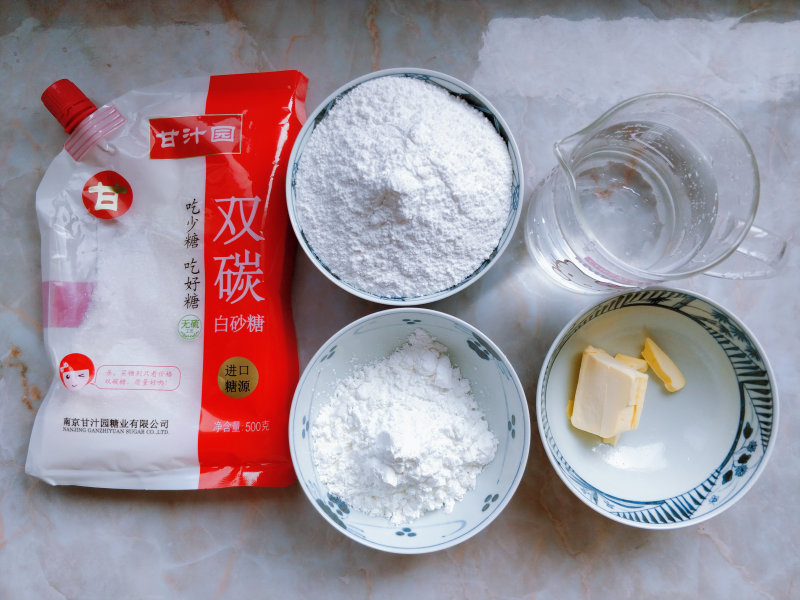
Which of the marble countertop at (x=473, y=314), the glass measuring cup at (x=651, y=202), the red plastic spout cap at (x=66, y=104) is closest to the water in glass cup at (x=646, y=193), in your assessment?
the glass measuring cup at (x=651, y=202)

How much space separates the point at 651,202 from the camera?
0.80m

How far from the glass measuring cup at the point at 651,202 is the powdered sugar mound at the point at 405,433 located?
249 mm

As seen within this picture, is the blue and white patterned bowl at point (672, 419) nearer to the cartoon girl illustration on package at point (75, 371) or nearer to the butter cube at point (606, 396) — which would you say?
the butter cube at point (606, 396)

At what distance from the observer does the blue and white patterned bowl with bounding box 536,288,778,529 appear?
0.77 m

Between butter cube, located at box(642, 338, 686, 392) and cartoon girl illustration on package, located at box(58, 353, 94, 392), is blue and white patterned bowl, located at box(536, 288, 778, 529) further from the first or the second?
cartoon girl illustration on package, located at box(58, 353, 94, 392)

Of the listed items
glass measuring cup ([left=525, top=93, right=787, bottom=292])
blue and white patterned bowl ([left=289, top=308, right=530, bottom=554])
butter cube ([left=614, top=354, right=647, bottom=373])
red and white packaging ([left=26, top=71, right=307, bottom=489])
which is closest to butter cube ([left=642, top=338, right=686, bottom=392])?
butter cube ([left=614, top=354, right=647, bottom=373])

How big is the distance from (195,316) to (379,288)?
0.30 metres

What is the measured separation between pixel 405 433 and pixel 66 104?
725mm

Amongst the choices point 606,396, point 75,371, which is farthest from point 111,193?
point 606,396

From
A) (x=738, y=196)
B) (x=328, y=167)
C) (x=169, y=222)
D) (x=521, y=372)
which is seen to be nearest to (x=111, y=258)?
(x=169, y=222)

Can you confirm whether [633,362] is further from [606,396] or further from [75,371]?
[75,371]

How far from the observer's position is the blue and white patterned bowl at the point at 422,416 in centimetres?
76

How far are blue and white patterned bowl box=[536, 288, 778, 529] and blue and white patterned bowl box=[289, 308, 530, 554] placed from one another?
5cm

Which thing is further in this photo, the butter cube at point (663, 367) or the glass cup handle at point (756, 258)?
the butter cube at point (663, 367)
